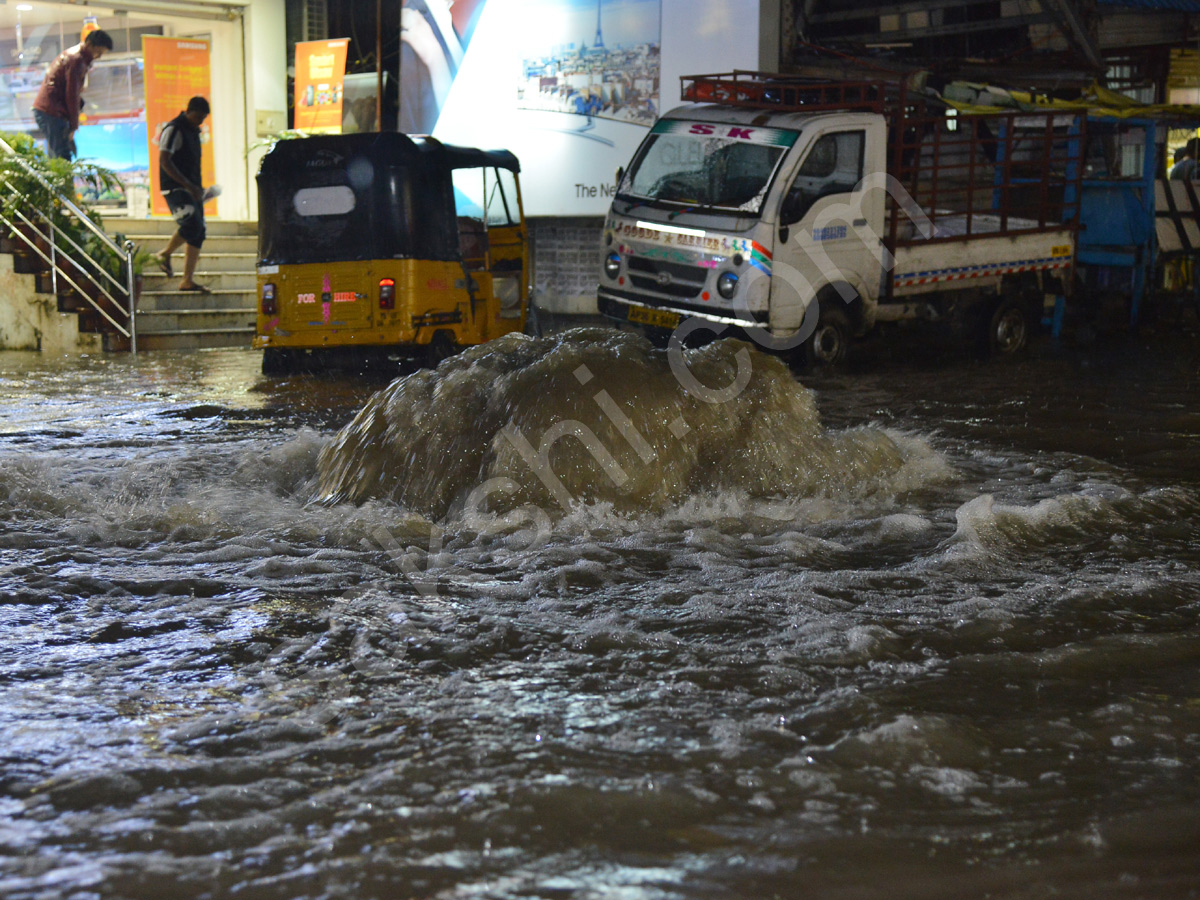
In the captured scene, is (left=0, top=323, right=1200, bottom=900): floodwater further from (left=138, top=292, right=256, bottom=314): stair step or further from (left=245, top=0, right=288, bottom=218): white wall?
(left=245, top=0, right=288, bottom=218): white wall

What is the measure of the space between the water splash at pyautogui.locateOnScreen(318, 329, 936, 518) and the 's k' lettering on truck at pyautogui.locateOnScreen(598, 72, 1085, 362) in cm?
399

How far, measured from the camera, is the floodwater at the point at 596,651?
2693 millimetres

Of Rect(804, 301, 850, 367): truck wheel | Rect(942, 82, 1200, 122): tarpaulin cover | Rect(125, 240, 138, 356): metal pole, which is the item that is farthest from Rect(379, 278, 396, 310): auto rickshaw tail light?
Rect(942, 82, 1200, 122): tarpaulin cover

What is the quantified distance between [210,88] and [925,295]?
1129cm

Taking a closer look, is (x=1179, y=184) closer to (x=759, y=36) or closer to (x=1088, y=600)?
(x=759, y=36)

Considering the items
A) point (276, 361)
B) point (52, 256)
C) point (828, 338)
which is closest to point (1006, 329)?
point (828, 338)

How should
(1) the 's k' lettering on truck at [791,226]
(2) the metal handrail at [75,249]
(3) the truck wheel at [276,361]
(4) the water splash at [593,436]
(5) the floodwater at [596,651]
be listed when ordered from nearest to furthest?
(5) the floodwater at [596,651], (4) the water splash at [593,436], (1) the 's k' lettering on truck at [791,226], (3) the truck wheel at [276,361], (2) the metal handrail at [75,249]

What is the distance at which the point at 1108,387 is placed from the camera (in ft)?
33.6

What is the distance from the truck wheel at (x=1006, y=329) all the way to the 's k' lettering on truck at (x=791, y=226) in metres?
0.29

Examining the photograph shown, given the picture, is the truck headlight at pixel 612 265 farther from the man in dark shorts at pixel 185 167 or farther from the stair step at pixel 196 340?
the man in dark shorts at pixel 185 167

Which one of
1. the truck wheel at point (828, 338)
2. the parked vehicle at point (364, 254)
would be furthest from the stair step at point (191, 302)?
the truck wheel at point (828, 338)

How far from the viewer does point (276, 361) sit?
11008 mm

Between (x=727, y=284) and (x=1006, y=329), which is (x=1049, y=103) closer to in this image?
(x=1006, y=329)

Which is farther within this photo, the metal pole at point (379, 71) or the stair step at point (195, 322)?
the metal pole at point (379, 71)
